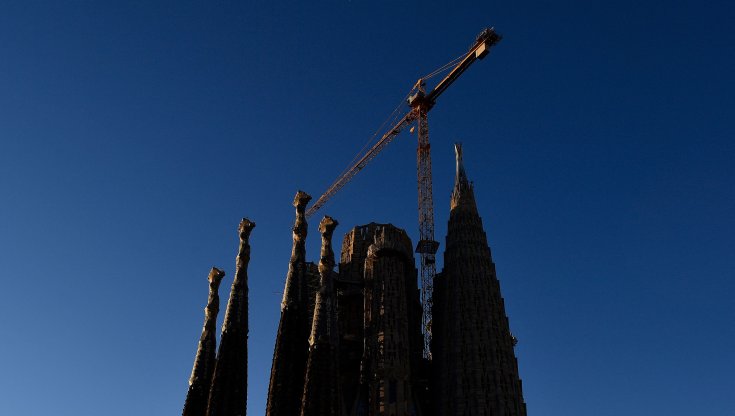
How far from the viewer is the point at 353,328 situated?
8494 cm

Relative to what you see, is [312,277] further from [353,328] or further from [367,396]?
[367,396]

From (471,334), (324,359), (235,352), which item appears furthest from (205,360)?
(471,334)

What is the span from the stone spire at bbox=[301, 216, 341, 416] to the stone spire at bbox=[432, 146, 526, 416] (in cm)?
1330

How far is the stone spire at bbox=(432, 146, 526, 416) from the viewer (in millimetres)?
72938

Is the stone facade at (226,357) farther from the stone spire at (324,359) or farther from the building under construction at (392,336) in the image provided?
the stone spire at (324,359)

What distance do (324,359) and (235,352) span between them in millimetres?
10989

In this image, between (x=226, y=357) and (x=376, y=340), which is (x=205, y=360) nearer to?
(x=226, y=357)

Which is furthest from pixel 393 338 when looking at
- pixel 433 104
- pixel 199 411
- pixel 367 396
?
pixel 433 104

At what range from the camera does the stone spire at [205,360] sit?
76.2m

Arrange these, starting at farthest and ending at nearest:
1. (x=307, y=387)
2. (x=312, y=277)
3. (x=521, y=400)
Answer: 1. (x=312, y=277)
2. (x=521, y=400)
3. (x=307, y=387)

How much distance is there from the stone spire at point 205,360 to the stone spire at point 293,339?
410 inches

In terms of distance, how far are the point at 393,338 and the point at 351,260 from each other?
15.6 metres

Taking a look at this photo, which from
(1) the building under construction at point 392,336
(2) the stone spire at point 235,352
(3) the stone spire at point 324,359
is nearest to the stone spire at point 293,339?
(1) the building under construction at point 392,336

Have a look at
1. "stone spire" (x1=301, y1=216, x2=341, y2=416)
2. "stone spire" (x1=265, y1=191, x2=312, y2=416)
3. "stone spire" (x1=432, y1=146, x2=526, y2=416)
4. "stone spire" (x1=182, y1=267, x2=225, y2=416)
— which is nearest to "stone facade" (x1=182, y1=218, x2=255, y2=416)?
"stone spire" (x1=182, y1=267, x2=225, y2=416)
